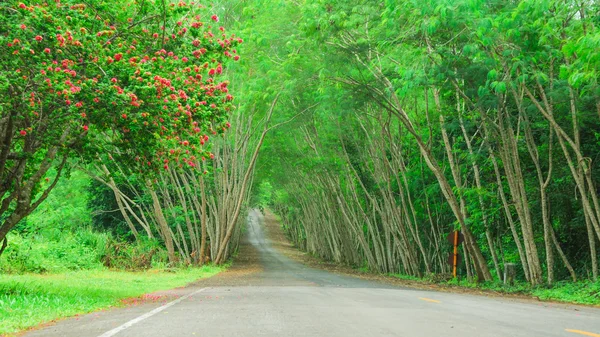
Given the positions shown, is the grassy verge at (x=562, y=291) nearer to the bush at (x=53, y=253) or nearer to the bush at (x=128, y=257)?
the bush at (x=128, y=257)

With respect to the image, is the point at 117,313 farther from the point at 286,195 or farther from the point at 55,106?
the point at 286,195

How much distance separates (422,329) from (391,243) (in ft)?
89.7

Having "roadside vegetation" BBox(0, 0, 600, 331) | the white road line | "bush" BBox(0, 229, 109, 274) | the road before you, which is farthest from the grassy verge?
"bush" BBox(0, 229, 109, 274)

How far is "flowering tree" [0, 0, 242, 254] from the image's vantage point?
9398 millimetres

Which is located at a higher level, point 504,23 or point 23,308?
point 504,23

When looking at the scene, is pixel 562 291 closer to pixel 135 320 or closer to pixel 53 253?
pixel 135 320

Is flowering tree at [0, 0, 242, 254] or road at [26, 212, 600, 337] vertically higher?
flowering tree at [0, 0, 242, 254]

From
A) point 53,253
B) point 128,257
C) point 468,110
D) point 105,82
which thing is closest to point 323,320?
point 105,82


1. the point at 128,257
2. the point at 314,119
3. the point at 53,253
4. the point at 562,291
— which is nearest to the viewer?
the point at 562,291

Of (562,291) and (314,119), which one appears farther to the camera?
(314,119)

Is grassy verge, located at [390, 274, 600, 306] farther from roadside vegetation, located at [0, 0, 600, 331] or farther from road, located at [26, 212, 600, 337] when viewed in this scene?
road, located at [26, 212, 600, 337]

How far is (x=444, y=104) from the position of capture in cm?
2247

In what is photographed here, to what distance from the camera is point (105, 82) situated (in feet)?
33.3

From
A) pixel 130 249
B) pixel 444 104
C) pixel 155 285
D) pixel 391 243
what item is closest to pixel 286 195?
pixel 391 243
